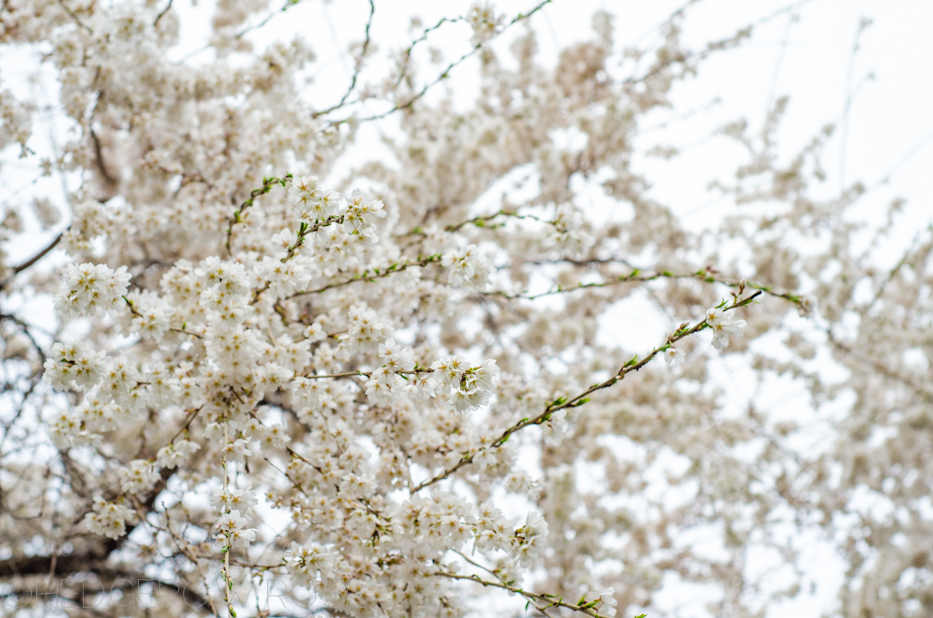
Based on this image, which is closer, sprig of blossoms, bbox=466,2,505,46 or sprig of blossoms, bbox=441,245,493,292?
sprig of blossoms, bbox=441,245,493,292

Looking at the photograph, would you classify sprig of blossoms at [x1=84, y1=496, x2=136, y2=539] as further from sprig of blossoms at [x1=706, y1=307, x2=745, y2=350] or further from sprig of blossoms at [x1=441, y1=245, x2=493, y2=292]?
sprig of blossoms at [x1=706, y1=307, x2=745, y2=350]

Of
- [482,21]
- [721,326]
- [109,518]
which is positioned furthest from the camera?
[482,21]

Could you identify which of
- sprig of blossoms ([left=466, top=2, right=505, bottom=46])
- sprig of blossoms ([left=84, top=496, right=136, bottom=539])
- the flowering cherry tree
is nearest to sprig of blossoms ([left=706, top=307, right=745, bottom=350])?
the flowering cherry tree

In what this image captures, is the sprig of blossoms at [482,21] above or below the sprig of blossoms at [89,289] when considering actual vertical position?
above

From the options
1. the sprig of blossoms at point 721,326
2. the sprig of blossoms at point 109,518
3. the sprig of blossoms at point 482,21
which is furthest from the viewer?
the sprig of blossoms at point 482,21

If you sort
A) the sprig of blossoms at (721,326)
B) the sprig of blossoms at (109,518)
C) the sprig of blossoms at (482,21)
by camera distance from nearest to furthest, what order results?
the sprig of blossoms at (721,326)
the sprig of blossoms at (109,518)
the sprig of blossoms at (482,21)

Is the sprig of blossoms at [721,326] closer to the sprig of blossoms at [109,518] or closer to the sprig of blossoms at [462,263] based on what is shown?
the sprig of blossoms at [462,263]

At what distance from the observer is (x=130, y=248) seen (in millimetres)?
3143

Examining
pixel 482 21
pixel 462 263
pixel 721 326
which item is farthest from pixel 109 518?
pixel 482 21

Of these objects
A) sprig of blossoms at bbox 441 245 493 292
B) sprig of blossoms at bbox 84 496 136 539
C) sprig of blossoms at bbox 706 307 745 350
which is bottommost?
sprig of blossoms at bbox 84 496 136 539

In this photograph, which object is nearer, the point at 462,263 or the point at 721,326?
the point at 721,326

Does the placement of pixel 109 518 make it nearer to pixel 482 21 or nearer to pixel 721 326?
pixel 721 326

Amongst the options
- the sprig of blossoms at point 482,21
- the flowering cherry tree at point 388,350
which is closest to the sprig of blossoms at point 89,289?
the flowering cherry tree at point 388,350

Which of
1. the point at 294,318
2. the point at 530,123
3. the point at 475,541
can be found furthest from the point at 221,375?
the point at 530,123
